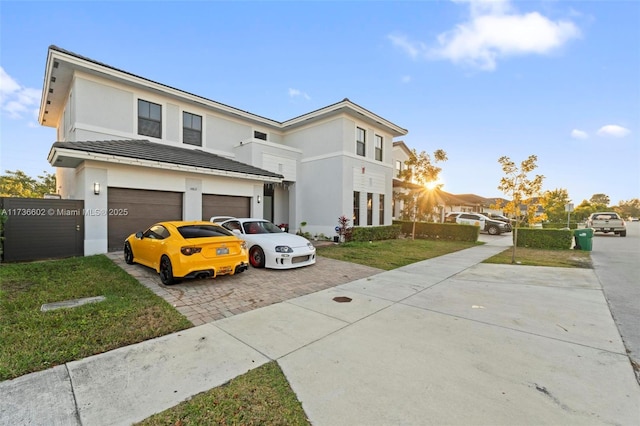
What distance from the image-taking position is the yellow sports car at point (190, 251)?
5.85 metres

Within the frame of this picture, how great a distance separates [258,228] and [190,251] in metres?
3.14

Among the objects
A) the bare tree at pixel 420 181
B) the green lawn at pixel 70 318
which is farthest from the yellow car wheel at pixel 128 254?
the bare tree at pixel 420 181

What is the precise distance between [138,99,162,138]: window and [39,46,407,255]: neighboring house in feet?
0.14

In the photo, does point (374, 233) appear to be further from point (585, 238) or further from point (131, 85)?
point (131, 85)

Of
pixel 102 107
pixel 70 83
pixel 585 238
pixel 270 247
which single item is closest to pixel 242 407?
pixel 270 247

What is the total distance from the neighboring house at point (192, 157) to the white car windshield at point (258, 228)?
3708 millimetres

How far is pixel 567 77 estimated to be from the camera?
1040 centimetres

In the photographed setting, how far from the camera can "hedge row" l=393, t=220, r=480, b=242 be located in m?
17.1

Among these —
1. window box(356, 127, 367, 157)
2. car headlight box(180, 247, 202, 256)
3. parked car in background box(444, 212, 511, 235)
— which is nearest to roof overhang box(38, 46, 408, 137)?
window box(356, 127, 367, 157)

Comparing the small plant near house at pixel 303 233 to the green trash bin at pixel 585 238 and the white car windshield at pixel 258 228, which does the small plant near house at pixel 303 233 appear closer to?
the white car windshield at pixel 258 228

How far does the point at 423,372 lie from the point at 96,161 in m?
11.0

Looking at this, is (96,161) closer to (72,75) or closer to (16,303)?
(72,75)

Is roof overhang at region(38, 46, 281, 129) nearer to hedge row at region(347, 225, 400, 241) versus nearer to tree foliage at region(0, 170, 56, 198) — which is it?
hedge row at region(347, 225, 400, 241)

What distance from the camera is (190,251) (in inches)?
231
